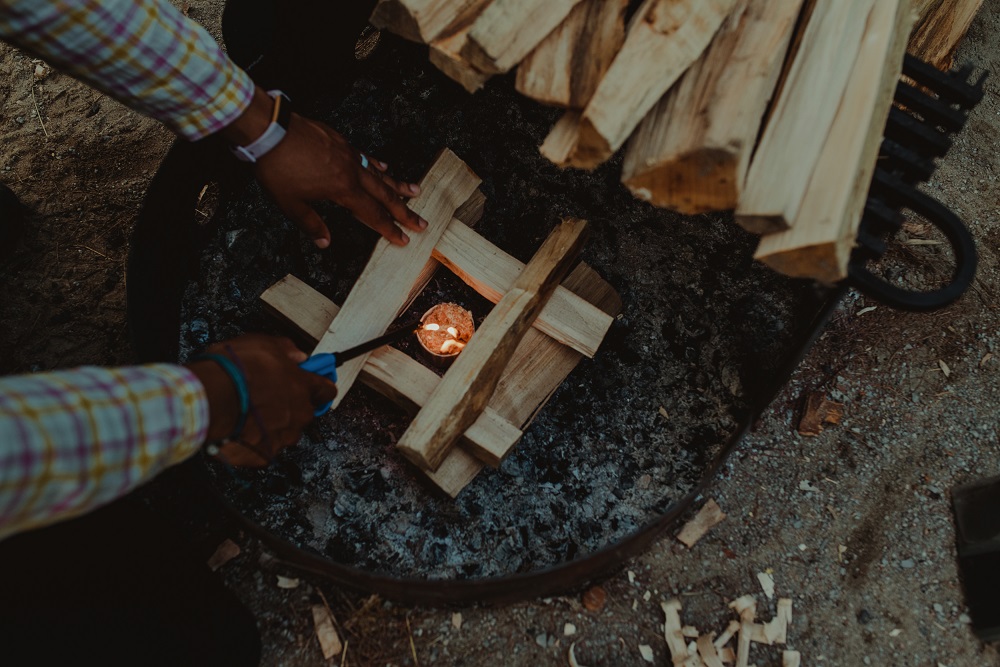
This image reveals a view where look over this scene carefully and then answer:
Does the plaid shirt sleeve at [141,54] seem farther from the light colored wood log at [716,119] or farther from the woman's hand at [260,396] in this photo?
the light colored wood log at [716,119]

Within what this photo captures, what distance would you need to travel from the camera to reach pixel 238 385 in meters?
1.38

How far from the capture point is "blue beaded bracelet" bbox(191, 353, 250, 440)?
1.38m

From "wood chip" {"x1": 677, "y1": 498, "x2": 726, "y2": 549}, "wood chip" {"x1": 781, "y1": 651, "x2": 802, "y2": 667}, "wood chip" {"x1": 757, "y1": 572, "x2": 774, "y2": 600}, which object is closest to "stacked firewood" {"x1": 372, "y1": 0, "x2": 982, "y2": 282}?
"wood chip" {"x1": 677, "y1": 498, "x2": 726, "y2": 549}

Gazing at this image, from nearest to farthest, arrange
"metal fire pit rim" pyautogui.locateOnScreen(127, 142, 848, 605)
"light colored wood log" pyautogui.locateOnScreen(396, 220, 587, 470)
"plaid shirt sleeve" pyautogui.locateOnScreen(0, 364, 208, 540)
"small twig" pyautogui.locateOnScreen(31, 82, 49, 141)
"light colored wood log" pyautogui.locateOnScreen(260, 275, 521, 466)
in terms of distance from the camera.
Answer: "plaid shirt sleeve" pyautogui.locateOnScreen(0, 364, 208, 540)
"metal fire pit rim" pyautogui.locateOnScreen(127, 142, 848, 605)
"light colored wood log" pyautogui.locateOnScreen(396, 220, 587, 470)
"light colored wood log" pyautogui.locateOnScreen(260, 275, 521, 466)
"small twig" pyautogui.locateOnScreen(31, 82, 49, 141)

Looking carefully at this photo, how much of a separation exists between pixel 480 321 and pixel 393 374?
1.57ft

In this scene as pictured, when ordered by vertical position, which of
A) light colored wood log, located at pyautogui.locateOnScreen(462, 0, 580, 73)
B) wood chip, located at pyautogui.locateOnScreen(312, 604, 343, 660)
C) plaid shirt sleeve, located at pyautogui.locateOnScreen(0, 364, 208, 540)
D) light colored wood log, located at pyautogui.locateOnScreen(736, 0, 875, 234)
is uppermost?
light colored wood log, located at pyautogui.locateOnScreen(736, 0, 875, 234)

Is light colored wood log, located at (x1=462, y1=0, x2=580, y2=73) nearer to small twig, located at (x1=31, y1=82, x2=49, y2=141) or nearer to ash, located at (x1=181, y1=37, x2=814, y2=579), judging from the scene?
ash, located at (x1=181, y1=37, x2=814, y2=579)

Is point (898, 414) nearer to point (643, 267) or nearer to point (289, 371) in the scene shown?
point (643, 267)

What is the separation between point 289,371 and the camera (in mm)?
1506

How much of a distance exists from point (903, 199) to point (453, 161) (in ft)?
4.28

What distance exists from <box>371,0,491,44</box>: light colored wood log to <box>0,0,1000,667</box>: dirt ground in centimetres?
182

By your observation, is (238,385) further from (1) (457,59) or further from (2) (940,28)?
(2) (940,28)

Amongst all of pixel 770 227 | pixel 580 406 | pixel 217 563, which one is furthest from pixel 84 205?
pixel 770 227

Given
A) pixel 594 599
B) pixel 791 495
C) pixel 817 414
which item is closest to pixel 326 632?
pixel 594 599
